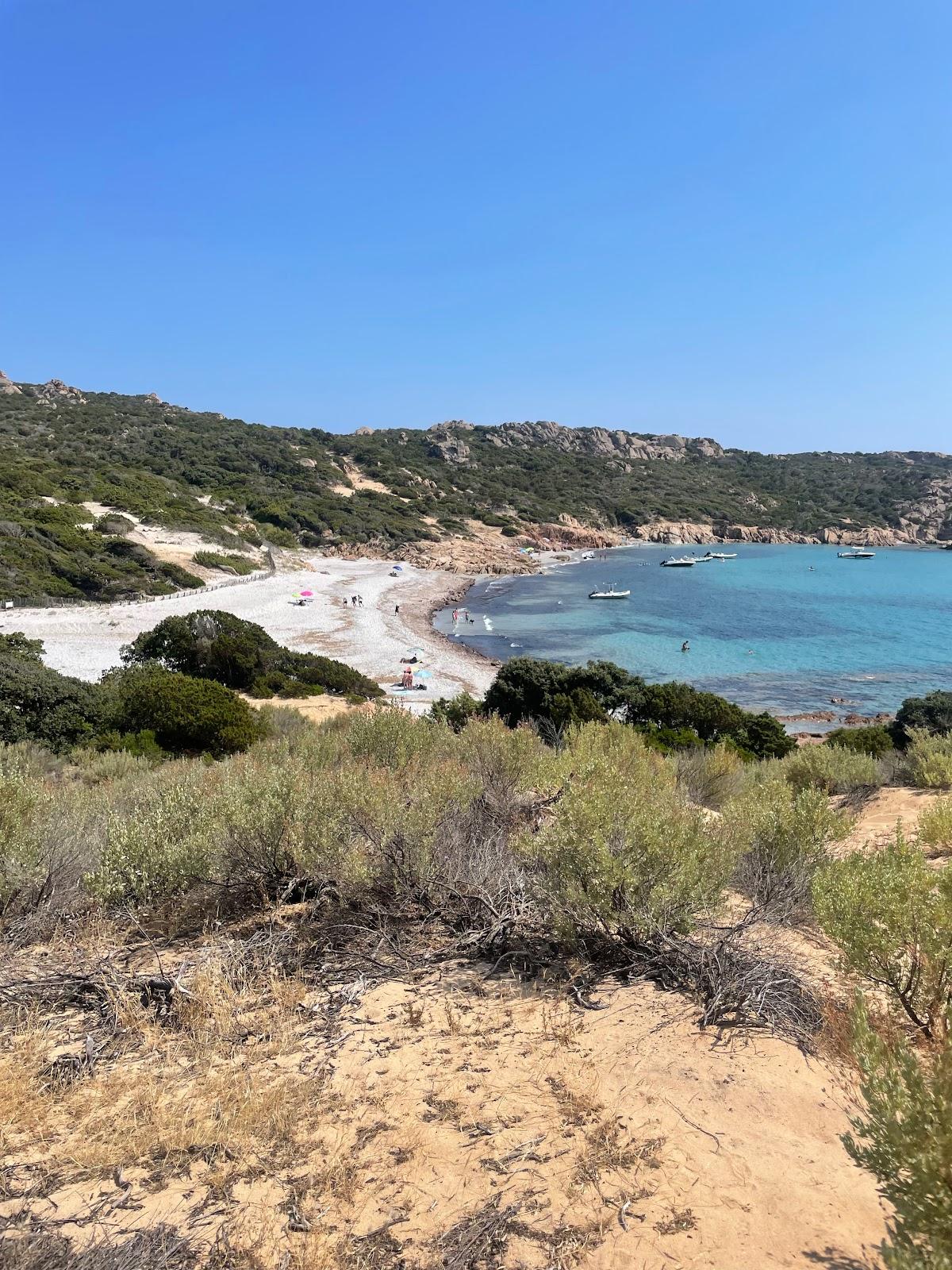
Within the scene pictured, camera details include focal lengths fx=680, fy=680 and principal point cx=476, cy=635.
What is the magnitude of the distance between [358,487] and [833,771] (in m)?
84.8

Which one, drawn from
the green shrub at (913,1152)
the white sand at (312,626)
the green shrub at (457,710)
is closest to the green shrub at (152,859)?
the green shrub at (913,1152)

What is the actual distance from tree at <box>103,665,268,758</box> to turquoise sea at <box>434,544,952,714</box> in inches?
869

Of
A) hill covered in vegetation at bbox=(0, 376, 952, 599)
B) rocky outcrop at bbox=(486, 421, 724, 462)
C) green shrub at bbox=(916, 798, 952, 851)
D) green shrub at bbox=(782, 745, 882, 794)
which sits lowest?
green shrub at bbox=(782, 745, 882, 794)

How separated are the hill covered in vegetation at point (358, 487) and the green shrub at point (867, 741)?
35.9m

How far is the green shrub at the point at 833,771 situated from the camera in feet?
39.1

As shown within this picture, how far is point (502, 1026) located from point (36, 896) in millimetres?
3829

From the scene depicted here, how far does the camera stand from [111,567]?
130 ft

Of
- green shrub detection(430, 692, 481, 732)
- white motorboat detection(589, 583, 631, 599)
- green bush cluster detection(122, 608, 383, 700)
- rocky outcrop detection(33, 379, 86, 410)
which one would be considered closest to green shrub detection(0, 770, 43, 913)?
green shrub detection(430, 692, 481, 732)

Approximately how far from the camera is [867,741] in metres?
17.1

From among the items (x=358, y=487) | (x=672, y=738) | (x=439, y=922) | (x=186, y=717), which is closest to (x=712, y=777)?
(x=672, y=738)

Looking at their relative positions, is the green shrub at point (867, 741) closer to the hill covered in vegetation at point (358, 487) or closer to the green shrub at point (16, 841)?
the green shrub at point (16, 841)

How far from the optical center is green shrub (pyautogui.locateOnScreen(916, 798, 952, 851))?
729 cm

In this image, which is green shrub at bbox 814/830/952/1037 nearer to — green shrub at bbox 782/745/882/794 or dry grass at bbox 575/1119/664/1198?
dry grass at bbox 575/1119/664/1198

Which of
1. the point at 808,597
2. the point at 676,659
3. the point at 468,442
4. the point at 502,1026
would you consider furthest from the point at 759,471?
the point at 502,1026
